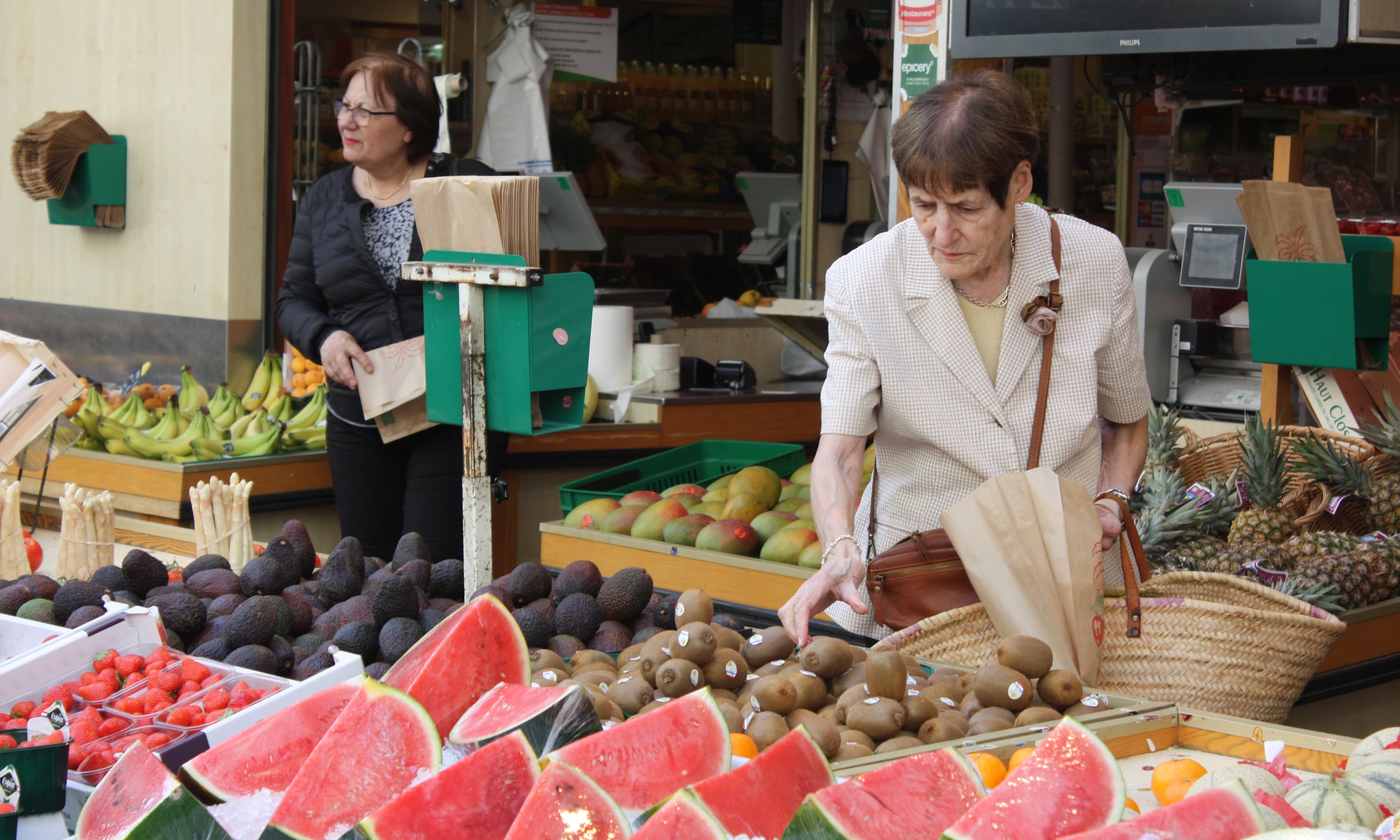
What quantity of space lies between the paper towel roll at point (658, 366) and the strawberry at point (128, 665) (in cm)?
338

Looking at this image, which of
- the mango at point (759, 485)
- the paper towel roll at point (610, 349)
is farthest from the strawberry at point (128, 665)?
the paper towel roll at point (610, 349)

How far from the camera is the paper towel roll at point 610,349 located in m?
5.41

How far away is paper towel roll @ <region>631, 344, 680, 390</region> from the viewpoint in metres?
5.52

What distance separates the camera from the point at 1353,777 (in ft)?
5.13

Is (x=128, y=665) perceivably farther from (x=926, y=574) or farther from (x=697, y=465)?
(x=697, y=465)

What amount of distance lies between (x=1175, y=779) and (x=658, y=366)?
4.00 m

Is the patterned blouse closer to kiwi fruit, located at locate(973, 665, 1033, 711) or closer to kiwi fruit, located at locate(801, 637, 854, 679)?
kiwi fruit, located at locate(801, 637, 854, 679)

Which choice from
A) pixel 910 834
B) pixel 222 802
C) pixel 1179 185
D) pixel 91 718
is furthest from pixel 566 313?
pixel 1179 185

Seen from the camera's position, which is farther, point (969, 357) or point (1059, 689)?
point (969, 357)

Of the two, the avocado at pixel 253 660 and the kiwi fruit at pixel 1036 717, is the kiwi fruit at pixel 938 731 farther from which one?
the avocado at pixel 253 660

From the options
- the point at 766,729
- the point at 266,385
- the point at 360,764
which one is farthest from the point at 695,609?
the point at 266,385

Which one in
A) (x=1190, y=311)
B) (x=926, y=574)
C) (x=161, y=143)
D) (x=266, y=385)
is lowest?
(x=926, y=574)

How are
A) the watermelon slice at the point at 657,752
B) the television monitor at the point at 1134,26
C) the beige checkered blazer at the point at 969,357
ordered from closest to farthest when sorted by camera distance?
1. the watermelon slice at the point at 657,752
2. the beige checkered blazer at the point at 969,357
3. the television monitor at the point at 1134,26

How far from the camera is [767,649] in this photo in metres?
2.20
